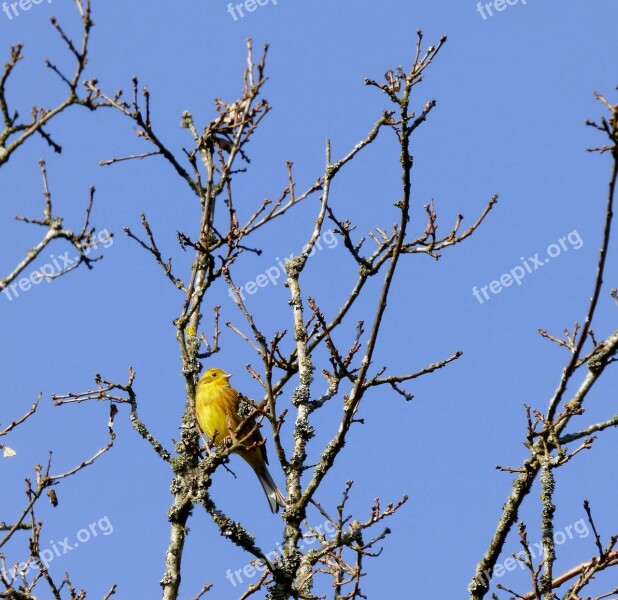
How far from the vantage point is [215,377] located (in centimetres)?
951

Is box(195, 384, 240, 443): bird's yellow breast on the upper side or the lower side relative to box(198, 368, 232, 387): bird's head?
lower

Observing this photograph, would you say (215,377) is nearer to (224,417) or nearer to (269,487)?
(224,417)

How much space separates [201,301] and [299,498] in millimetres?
1584

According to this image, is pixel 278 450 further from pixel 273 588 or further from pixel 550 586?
pixel 550 586

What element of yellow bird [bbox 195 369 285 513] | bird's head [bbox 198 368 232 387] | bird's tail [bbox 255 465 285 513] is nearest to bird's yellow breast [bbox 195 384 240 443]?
yellow bird [bbox 195 369 285 513]

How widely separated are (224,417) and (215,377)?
0.93 m

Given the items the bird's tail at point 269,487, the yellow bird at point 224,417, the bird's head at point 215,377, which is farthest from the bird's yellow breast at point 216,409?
the bird's tail at point 269,487

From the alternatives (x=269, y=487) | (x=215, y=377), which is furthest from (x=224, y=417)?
(x=215, y=377)

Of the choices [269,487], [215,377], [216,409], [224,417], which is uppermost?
[215,377]

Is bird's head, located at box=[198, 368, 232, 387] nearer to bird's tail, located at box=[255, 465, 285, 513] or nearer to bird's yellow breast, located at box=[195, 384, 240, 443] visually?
bird's yellow breast, located at box=[195, 384, 240, 443]

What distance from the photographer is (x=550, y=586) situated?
4.16 m

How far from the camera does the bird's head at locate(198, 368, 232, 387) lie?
9.35m

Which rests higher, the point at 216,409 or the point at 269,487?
the point at 216,409

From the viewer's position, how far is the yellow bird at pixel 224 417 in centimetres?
829
